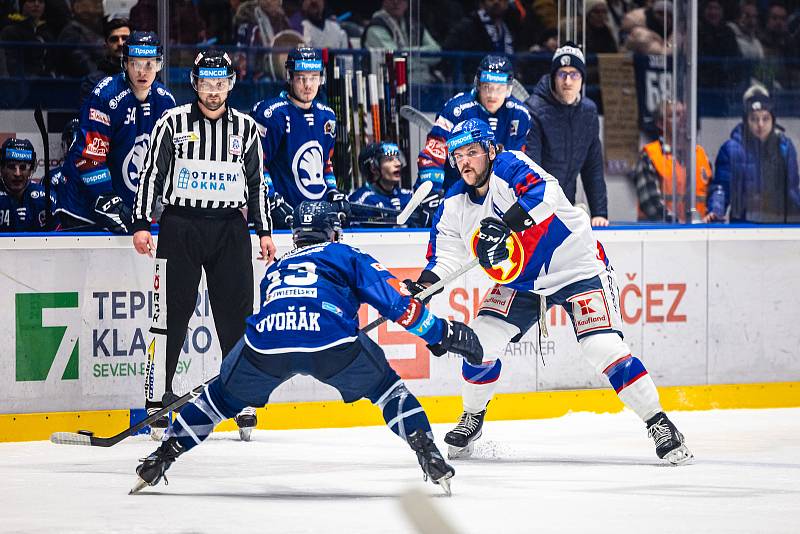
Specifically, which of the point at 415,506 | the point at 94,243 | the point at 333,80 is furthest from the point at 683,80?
the point at 415,506

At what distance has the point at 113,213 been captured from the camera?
212 inches

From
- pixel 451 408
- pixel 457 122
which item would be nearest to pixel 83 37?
pixel 457 122

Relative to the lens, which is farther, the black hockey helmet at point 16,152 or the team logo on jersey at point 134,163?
the black hockey helmet at point 16,152

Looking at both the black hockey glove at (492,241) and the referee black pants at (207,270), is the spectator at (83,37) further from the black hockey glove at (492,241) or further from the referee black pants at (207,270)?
the black hockey glove at (492,241)

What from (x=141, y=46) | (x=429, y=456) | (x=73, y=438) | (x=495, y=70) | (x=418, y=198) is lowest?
(x=73, y=438)

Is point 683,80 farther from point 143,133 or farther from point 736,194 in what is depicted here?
point 143,133

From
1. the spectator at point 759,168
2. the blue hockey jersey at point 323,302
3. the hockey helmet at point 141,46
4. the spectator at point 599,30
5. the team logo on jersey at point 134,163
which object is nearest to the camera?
the blue hockey jersey at point 323,302

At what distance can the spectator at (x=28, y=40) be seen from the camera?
6.04 m

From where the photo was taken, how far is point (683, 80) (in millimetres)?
6645

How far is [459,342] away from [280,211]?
1.94m

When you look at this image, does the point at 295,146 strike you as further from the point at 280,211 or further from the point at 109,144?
the point at 109,144

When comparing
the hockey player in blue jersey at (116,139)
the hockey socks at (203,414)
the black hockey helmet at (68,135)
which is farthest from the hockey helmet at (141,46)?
the hockey socks at (203,414)

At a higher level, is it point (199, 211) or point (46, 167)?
point (46, 167)

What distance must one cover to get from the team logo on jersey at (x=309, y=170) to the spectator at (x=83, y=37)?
1.14 meters
